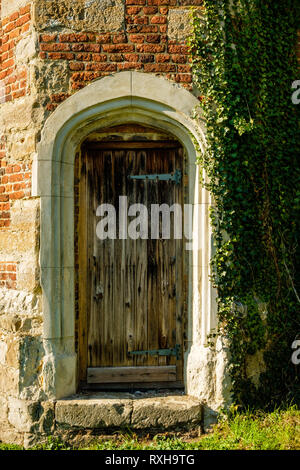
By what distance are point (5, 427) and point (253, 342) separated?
255 cm

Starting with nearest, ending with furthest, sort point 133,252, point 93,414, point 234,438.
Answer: point 234,438 → point 93,414 → point 133,252

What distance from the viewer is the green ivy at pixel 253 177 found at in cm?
404

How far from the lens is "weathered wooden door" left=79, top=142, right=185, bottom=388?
436cm

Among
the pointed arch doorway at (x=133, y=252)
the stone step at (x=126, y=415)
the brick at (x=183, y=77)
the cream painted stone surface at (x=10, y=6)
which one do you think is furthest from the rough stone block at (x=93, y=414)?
the cream painted stone surface at (x=10, y=6)

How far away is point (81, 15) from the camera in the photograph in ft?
13.4

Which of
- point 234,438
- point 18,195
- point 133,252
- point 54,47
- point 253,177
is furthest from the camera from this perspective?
point 133,252

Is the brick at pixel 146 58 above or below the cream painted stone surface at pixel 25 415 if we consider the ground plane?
above

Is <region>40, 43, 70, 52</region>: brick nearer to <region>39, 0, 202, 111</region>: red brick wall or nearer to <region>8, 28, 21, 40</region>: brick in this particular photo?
<region>39, 0, 202, 111</region>: red brick wall

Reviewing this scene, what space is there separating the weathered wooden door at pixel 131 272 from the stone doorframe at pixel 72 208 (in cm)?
21

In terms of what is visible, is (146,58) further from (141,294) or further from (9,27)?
(141,294)

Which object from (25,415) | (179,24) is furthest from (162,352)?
(179,24)

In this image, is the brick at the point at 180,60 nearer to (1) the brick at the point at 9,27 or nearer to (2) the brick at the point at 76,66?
(2) the brick at the point at 76,66

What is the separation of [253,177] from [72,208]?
1801 mm

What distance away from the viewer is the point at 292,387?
13.7 ft
